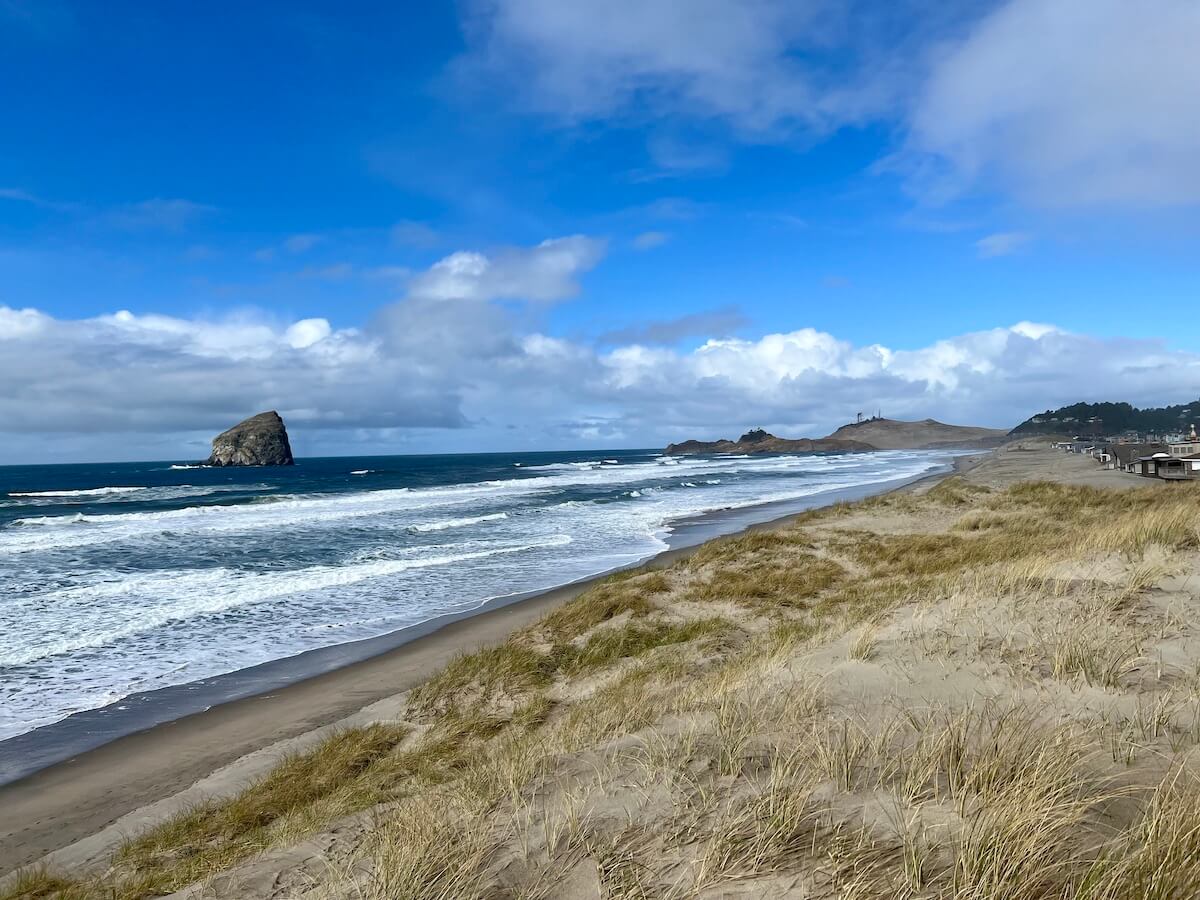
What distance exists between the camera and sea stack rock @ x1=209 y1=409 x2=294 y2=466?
14300 centimetres

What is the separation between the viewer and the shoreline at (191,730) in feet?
24.2

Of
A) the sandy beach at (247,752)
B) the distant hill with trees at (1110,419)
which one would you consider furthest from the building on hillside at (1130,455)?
the distant hill with trees at (1110,419)

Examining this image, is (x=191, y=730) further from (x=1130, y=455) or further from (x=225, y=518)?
(x=1130, y=455)

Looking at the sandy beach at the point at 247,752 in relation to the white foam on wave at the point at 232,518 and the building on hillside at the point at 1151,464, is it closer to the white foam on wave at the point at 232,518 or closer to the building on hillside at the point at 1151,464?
the white foam on wave at the point at 232,518

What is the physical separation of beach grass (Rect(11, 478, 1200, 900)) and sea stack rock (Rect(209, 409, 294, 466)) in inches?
5901

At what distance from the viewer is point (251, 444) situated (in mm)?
143500

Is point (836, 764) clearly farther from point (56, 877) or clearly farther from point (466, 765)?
point (56, 877)

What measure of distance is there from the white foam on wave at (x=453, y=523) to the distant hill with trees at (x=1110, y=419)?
531ft

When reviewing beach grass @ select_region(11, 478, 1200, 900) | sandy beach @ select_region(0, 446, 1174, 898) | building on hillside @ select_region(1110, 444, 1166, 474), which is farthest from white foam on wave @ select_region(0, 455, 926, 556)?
building on hillside @ select_region(1110, 444, 1166, 474)

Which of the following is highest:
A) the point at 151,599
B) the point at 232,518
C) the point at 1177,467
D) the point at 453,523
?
the point at 1177,467

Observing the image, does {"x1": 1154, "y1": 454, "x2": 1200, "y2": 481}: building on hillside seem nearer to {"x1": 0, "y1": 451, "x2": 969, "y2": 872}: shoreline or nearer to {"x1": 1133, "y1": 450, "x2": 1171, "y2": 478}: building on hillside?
{"x1": 1133, "y1": 450, "x2": 1171, "y2": 478}: building on hillside

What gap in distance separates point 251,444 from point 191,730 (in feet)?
492

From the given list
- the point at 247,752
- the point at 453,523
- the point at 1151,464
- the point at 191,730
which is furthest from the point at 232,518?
the point at 1151,464

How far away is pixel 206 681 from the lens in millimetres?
11523
